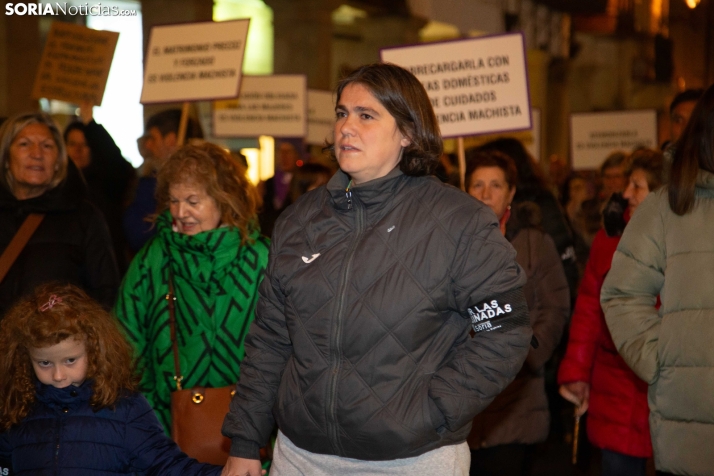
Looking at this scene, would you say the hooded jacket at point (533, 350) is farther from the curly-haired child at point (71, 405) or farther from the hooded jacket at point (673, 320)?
the curly-haired child at point (71, 405)

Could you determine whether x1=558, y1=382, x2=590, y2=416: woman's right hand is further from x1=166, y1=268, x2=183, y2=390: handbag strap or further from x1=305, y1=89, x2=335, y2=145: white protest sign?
x1=305, y1=89, x2=335, y2=145: white protest sign

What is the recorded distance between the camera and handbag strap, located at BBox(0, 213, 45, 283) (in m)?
4.86

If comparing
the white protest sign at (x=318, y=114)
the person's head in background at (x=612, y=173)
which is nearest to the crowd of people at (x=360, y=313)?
the person's head in background at (x=612, y=173)

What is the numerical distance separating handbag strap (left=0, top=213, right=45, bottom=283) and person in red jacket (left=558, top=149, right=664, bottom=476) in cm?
277

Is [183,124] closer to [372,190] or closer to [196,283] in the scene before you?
[196,283]

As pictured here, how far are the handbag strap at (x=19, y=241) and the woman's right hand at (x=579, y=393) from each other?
2.81 metres

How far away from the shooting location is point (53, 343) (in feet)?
11.5

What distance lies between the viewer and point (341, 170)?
317 cm

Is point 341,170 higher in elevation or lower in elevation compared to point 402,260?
higher

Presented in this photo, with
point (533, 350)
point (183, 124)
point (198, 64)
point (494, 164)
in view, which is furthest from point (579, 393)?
point (198, 64)

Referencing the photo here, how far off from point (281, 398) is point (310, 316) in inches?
11.6

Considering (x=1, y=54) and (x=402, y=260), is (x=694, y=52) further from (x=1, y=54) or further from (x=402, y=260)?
(x=402, y=260)

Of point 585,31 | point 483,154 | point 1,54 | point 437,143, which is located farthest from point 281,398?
point 585,31

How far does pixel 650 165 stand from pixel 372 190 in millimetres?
2517
